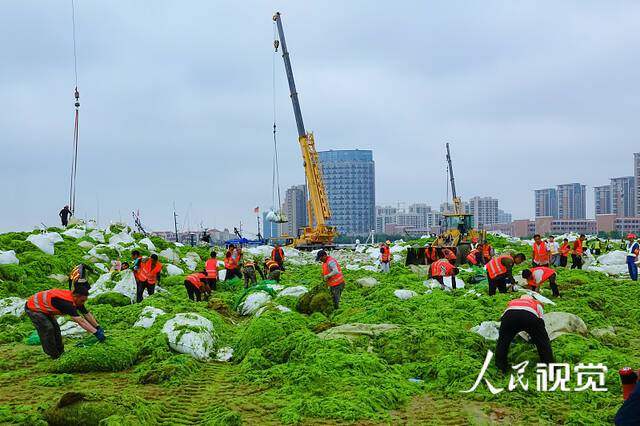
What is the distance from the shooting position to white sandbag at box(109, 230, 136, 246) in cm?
1770

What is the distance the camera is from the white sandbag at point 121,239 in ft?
58.1

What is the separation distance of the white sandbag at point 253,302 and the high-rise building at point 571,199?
9022cm

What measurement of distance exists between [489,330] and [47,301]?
17.6ft

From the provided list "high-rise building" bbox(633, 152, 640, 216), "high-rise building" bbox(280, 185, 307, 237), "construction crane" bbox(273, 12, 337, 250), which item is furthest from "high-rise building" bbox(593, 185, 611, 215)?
"construction crane" bbox(273, 12, 337, 250)

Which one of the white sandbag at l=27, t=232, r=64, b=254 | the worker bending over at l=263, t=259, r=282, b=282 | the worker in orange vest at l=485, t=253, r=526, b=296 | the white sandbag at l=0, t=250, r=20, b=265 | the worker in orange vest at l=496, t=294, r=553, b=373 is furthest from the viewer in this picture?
the white sandbag at l=27, t=232, r=64, b=254

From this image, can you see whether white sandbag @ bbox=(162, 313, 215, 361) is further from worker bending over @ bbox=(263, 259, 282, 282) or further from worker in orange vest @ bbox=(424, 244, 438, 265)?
worker in orange vest @ bbox=(424, 244, 438, 265)

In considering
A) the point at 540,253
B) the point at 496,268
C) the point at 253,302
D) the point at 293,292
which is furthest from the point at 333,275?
the point at 540,253

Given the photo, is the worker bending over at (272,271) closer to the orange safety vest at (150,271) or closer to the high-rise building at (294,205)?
the orange safety vest at (150,271)

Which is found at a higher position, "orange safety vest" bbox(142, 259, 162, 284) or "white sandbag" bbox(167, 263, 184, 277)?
"orange safety vest" bbox(142, 259, 162, 284)

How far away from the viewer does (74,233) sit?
17719 mm

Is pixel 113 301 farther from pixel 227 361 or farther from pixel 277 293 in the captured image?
pixel 227 361

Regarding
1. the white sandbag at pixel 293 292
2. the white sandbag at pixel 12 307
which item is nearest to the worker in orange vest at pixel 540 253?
the white sandbag at pixel 293 292

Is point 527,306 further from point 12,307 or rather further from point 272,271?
point 272,271

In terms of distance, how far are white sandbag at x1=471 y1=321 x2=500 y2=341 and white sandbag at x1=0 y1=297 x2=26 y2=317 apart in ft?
25.9
